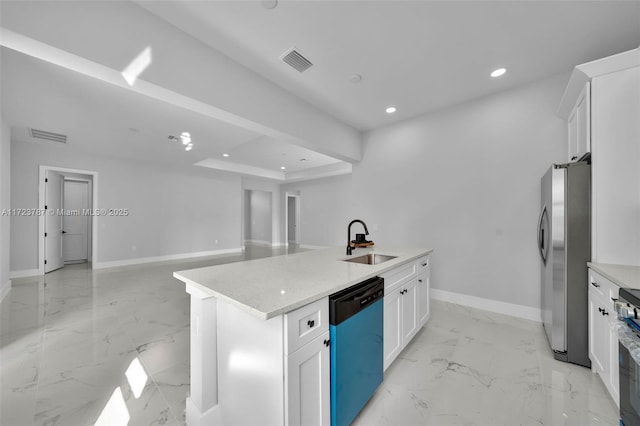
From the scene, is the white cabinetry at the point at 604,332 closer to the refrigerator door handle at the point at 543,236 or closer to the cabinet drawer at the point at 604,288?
the cabinet drawer at the point at 604,288

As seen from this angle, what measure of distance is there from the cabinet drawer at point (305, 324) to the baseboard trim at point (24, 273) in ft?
22.5

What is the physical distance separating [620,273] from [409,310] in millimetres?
1414

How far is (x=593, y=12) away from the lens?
188 cm

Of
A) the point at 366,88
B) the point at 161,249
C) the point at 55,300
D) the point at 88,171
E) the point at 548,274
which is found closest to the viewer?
the point at 548,274

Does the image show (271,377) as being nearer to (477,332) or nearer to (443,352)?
(443,352)

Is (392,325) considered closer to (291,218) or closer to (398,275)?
(398,275)

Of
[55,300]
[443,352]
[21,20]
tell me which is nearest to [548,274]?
[443,352]

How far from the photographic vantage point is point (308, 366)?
3.58 ft

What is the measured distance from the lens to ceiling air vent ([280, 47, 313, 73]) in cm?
230

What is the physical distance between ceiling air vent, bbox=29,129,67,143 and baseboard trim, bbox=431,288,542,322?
7.10 metres

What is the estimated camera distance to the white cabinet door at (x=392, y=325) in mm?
1730

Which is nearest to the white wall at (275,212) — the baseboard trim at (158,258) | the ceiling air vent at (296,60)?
the baseboard trim at (158,258)

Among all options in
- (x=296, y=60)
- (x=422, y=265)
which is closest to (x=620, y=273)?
(x=422, y=265)

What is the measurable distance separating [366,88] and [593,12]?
1.96 m
